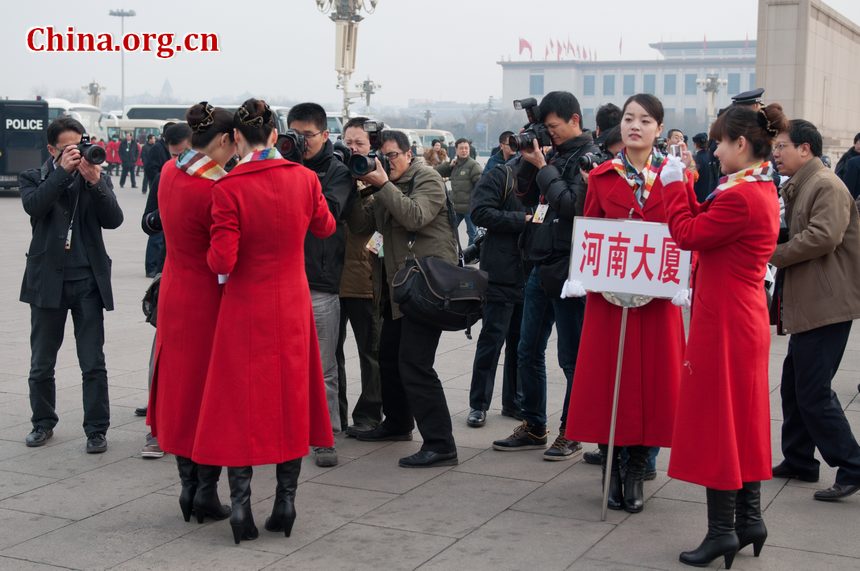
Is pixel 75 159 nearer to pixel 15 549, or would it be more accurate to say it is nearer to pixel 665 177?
pixel 15 549

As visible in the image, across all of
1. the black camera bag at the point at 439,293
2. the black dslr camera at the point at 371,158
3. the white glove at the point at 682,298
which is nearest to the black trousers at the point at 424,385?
the black camera bag at the point at 439,293

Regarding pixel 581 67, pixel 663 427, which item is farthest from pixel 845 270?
pixel 581 67

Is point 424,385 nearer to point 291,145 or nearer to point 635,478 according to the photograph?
point 635,478

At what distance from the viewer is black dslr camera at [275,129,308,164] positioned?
18.9ft

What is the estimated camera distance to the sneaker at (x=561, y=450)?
20.1 ft

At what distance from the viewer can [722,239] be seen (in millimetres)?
4406

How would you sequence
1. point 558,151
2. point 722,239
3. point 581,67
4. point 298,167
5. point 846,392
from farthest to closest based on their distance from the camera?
point 581,67 < point 846,392 < point 558,151 < point 298,167 < point 722,239

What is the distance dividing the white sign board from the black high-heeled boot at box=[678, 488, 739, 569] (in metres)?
0.93

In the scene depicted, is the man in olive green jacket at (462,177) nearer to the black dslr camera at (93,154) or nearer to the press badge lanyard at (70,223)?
the press badge lanyard at (70,223)

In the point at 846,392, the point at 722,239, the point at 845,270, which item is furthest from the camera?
the point at 846,392

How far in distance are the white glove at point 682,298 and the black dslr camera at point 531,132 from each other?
1.34 meters

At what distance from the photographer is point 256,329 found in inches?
185

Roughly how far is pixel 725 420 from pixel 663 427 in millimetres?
750

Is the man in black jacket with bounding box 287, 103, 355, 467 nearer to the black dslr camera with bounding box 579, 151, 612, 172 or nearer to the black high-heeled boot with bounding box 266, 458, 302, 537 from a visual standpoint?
the black high-heeled boot with bounding box 266, 458, 302, 537
